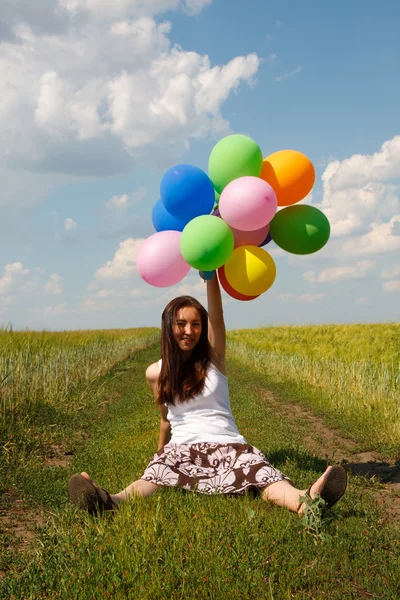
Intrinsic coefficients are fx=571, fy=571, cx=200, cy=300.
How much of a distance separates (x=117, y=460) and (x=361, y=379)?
654 cm

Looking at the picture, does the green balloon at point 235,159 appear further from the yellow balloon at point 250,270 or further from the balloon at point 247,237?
the yellow balloon at point 250,270

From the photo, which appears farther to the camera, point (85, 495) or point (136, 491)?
point (136, 491)

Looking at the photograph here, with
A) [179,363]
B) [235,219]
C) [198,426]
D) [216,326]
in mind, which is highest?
[235,219]

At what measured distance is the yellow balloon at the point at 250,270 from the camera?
4.67 m

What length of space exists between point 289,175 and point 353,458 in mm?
3820

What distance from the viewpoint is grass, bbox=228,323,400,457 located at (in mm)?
8523

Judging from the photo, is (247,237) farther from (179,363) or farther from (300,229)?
(179,363)

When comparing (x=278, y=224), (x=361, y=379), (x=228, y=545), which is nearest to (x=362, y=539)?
(x=228, y=545)

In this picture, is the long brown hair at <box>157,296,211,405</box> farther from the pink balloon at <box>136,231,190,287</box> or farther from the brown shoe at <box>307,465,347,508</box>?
the brown shoe at <box>307,465,347,508</box>

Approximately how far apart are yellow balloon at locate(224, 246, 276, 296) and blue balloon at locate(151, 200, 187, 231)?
0.67 meters

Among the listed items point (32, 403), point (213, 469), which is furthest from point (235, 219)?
point (32, 403)

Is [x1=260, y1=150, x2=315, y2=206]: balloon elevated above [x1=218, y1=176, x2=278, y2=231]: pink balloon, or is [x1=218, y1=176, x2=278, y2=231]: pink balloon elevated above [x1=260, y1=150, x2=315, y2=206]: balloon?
[x1=260, y1=150, x2=315, y2=206]: balloon

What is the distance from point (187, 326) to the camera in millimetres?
4516

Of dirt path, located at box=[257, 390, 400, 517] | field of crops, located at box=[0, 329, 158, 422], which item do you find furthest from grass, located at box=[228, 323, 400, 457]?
field of crops, located at box=[0, 329, 158, 422]
